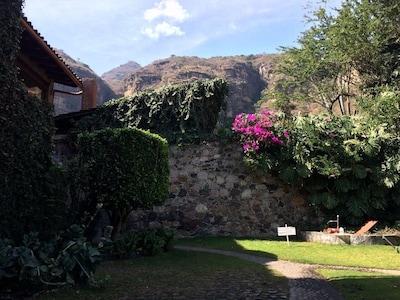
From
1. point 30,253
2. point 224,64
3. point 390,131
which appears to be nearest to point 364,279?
point 30,253

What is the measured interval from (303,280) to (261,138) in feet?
20.8

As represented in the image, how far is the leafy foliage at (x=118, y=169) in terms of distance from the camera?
791cm

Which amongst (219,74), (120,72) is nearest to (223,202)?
(219,74)

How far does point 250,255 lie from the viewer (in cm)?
836

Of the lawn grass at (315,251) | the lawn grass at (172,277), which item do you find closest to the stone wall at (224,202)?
the lawn grass at (315,251)

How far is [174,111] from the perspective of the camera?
12859mm

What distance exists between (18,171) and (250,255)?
5226 millimetres

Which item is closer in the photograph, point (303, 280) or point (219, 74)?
point (303, 280)

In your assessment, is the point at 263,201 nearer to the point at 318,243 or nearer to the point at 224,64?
the point at 318,243

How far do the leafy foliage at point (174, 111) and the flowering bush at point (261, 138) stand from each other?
4.61ft

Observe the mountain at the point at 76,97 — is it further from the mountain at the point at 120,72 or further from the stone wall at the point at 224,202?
the stone wall at the point at 224,202

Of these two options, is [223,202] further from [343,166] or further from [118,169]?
[118,169]

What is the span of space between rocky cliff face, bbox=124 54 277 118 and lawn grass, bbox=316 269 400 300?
3787 cm

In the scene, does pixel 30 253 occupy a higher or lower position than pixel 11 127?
A: lower
